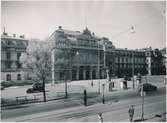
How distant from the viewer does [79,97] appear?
7.40m

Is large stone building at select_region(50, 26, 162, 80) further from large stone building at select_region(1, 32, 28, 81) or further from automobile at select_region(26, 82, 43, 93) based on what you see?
large stone building at select_region(1, 32, 28, 81)

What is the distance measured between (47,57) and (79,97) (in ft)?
7.78

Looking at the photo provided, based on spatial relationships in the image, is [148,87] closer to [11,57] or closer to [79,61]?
[79,61]

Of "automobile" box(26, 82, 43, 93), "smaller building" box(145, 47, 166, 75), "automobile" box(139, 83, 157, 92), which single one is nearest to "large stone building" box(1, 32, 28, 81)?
"automobile" box(26, 82, 43, 93)

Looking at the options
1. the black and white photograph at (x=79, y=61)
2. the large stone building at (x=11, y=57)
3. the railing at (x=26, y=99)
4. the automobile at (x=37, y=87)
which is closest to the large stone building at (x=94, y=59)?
the black and white photograph at (x=79, y=61)

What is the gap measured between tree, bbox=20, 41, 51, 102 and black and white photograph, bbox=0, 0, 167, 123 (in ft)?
0.11

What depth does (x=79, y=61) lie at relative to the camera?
Result: 24.6ft

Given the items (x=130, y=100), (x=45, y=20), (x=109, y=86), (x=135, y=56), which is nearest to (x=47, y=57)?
(x=45, y=20)

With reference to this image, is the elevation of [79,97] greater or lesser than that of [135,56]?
lesser

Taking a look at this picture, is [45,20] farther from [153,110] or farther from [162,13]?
[153,110]

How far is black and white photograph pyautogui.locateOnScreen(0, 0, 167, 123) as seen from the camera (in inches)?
194

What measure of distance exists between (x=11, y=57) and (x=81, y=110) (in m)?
3.10

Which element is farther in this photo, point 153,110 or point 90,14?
point 153,110

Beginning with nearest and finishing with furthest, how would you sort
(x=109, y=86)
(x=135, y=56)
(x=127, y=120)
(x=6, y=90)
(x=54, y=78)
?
(x=6, y=90) < (x=127, y=120) < (x=54, y=78) < (x=135, y=56) < (x=109, y=86)
